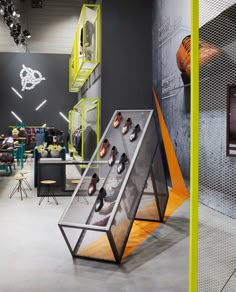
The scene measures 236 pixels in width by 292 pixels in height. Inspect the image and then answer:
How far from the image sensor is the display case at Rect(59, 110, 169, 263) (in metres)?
3.83

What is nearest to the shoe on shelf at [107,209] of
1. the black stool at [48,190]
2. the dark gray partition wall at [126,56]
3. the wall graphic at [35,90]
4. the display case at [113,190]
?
the display case at [113,190]

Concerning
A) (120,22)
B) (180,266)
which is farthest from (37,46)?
(180,266)

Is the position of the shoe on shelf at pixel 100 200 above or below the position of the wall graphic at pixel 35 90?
below

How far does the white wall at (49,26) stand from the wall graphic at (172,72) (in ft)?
33.7

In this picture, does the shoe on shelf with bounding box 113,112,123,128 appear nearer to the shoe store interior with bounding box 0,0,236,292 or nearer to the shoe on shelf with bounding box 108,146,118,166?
the shoe store interior with bounding box 0,0,236,292

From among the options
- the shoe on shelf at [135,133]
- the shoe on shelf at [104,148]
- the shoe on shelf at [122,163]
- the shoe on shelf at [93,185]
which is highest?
the shoe on shelf at [135,133]

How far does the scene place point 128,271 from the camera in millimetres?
3523

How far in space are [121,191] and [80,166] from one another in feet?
13.8

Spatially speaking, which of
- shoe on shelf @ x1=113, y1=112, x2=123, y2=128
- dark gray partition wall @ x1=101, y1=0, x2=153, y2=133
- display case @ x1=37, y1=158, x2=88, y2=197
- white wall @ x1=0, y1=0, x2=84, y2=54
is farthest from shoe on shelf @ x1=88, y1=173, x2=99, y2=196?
white wall @ x1=0, y1=0, x2=84, y2=54

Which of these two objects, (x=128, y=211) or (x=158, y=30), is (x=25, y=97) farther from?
(x=128, y=211)

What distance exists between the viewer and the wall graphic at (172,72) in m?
7.29

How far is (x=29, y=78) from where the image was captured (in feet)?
58.6

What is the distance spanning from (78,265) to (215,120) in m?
1.89

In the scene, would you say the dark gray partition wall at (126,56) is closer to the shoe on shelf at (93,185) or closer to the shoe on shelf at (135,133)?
the shoe on shelf at (135,133)
